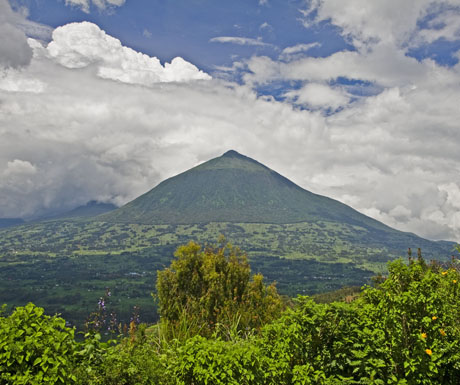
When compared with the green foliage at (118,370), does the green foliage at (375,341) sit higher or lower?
higher

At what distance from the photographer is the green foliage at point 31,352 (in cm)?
416

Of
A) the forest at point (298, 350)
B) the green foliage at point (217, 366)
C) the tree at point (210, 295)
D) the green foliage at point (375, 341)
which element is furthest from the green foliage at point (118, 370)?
the tree at point (210, 295)

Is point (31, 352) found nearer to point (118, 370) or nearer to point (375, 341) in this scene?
point (118, 370)

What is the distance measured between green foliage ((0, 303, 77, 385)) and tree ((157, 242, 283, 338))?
5212 mm

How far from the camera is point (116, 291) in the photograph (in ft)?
611

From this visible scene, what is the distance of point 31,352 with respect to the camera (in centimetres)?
426

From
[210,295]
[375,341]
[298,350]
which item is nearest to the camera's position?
[375,341]

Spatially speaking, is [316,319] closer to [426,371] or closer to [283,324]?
[283,324]

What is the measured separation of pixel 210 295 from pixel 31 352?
668 cm

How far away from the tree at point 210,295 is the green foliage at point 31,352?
17.1 ft

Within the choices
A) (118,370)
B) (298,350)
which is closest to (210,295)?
(298,350)

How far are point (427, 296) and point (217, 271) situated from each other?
685 cm

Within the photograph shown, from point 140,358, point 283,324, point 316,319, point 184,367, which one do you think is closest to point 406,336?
point 316,319

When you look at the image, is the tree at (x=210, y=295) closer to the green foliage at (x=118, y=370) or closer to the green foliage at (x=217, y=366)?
the green foliage at (x=118, y=370)
